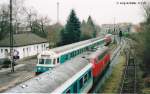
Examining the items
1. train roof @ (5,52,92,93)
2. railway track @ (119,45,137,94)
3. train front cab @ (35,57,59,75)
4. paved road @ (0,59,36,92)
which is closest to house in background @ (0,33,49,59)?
paved road @ (0,59,36,92)

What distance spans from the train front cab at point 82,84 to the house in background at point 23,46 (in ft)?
72.9

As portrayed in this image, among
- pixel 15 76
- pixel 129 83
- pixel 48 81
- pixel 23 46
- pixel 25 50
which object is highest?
pixel 48 81

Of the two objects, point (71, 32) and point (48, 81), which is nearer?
point (48, 81)

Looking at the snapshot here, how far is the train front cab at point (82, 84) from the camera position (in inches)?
583

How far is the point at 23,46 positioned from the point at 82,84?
29453mm

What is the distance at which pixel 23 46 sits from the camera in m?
45.8

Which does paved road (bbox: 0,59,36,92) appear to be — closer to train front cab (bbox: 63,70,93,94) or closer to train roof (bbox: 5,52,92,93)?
train front cab (bbox: 63,70,93,94)

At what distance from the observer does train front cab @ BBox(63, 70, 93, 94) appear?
14.8 metres

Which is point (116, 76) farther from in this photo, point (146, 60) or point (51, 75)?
point (51, 75)

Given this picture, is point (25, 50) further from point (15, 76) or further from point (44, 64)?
point (44, 64)

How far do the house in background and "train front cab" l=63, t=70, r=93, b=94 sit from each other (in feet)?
72.9

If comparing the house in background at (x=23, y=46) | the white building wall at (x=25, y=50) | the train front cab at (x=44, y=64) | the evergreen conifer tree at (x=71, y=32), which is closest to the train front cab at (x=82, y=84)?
the train front cab at (x=44, y=64)

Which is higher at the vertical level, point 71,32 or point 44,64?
point 71,32

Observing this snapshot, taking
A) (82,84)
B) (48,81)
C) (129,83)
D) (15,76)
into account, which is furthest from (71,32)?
(48,81)
